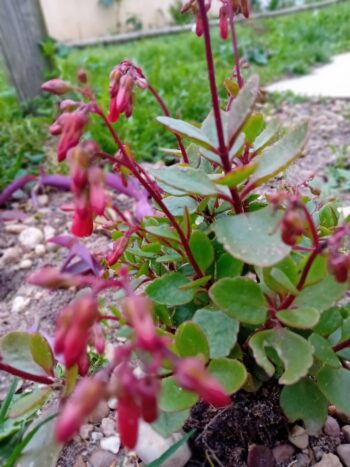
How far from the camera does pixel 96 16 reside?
8.45 meters

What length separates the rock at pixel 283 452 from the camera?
855mm

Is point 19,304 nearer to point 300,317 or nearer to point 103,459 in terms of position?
point 103,459

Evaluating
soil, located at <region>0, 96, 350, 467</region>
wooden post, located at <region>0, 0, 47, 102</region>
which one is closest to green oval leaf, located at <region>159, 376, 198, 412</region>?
soil, located at <region>0, 96, 350, 467</region>

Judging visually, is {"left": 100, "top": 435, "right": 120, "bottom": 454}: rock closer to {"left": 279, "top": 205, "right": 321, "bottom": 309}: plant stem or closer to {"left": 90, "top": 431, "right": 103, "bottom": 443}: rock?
{"left": 90, "top": 431, "right": 103, "bottom": 443}: rock

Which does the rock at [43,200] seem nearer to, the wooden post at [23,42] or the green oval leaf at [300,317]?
the wooden post at [23,42]

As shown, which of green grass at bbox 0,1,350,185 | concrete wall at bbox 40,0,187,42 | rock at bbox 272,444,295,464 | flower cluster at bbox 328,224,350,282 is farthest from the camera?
concrete wall at bbox 40,0,187,42

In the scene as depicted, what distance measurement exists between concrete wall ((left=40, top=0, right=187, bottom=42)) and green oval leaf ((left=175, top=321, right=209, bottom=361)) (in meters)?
7.80

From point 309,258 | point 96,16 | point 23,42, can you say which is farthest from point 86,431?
point 96,16

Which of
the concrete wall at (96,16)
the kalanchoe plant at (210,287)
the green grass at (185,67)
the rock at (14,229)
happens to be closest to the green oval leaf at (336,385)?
the kalanchoe plant at (210,287)

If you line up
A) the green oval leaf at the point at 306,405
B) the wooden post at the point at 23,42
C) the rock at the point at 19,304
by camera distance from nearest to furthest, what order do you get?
the green oval leaf at the point at 306,405
the rock at the point at 19,304
the wooden post at the point at 23,42

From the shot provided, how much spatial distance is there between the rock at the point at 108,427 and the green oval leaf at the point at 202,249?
0.40 m

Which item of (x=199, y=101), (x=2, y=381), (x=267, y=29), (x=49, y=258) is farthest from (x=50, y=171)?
(x=267, y=29)

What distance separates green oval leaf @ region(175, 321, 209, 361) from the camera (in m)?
0.66

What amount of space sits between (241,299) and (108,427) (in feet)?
1.51
